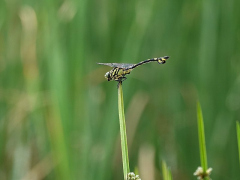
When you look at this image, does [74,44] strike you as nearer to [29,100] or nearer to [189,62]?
[29,100]

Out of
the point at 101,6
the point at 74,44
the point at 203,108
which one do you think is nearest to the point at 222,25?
the point at 203,108

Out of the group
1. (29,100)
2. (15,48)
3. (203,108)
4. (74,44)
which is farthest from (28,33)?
(203,108)

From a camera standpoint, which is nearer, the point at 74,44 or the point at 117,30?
the point at 74,44

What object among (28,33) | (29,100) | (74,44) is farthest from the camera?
(28,33)

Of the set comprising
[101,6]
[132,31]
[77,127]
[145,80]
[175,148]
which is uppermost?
[101,6]

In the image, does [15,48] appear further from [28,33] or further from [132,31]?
[132,31]

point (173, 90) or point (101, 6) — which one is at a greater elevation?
point (101, 6)

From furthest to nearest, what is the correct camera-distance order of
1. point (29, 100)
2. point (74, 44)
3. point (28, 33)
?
point (28, 33), point (29, 100), point (74, 44)
